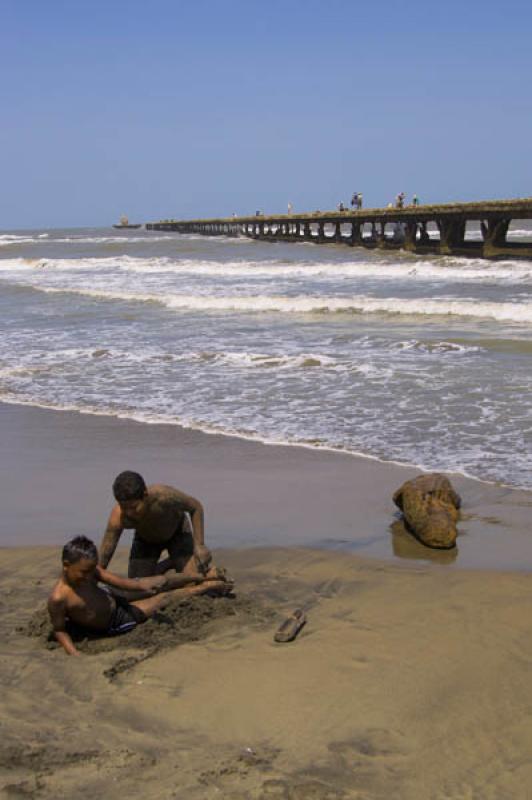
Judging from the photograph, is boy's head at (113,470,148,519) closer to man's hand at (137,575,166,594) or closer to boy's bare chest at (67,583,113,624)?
man's hand at (137,575,166,594)

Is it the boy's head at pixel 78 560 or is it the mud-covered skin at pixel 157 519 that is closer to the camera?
the boy's head at pixel 78 560

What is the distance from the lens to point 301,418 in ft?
29.0

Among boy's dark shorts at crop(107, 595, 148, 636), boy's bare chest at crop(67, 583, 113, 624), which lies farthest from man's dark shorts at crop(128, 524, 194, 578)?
boy's bare chest at crop(67, 583, 113, 624)

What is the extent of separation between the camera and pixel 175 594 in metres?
4.44

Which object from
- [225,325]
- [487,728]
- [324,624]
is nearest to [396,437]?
[324,624]

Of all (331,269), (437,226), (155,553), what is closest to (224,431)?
(155,553)

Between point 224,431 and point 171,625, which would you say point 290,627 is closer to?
point 171,625

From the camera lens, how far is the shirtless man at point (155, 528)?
14.8 ft

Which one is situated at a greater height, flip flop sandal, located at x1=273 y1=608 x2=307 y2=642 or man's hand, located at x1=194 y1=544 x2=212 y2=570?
man's hand, located at x1=194 y1=544 x2=212 y2=570

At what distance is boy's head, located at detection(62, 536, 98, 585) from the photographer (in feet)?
13.3

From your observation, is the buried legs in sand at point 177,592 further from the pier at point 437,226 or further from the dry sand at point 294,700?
the pier at point 437,226

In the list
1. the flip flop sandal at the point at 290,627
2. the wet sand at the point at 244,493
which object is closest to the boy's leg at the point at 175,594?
the flip flop sandal at the point at 290,627

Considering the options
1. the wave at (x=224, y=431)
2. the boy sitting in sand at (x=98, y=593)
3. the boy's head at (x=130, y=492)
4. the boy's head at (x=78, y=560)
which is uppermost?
the boy's head at (x=130, y=492)

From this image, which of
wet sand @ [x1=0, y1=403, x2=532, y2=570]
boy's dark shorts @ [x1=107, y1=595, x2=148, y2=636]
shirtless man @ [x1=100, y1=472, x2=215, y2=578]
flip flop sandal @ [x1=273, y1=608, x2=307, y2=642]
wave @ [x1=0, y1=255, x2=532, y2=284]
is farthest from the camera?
wave @ [x1=0, y1=255, x2=532, y2=284]
